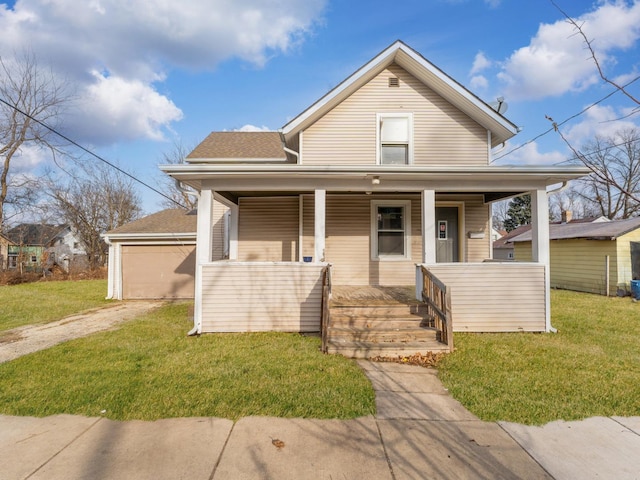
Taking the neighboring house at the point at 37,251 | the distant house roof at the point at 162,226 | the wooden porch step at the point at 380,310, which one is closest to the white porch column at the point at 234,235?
the distant house roof at the point at 162,226

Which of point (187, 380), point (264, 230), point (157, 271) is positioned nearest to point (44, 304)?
point (157, 271)

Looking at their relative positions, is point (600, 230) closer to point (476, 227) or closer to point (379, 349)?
point (476, 227)

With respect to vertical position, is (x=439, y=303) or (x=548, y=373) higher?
(x=439, y=303)

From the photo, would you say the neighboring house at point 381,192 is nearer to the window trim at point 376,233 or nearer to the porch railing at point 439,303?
the window trim at point 376,233

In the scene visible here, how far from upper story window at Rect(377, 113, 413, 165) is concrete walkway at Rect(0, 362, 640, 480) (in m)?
6.72

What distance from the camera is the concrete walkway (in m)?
2.54

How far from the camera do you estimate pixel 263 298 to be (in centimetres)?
646

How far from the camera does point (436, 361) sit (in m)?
4.94

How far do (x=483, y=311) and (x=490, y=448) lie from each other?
4098mm

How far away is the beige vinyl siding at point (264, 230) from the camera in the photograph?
9.01 m

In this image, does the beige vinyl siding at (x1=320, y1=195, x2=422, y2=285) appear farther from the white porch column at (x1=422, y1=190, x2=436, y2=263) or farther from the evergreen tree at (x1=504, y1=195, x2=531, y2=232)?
the evergreen tree at (x1=504, y1=195, x2=531, y2=232)

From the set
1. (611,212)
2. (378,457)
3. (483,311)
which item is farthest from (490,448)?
(611,212)

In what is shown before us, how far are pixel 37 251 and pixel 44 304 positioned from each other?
25018mm

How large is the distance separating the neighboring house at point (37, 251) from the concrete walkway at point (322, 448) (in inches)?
803
